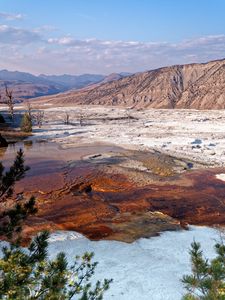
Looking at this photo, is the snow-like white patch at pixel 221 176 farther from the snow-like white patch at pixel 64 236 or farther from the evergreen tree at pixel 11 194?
the evergreen tree at pixel 11 194

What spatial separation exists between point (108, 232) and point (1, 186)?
985cm

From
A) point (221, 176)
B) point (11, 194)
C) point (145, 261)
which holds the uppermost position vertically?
point (11, 194)

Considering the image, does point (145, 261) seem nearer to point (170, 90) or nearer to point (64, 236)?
point (64, 236)

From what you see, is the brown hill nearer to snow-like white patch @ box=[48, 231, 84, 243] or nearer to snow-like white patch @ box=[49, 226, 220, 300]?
snow-like white patch @ box=[49, 226, 220, 300]

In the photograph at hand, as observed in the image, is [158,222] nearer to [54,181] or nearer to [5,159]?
[54,181]

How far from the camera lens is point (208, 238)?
16.2 m

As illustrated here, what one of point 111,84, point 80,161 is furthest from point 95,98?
point 80,161

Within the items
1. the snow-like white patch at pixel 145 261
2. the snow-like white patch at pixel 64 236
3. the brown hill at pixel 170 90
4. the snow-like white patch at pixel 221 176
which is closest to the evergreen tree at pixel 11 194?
the snow-like white patch at pixel 145 261

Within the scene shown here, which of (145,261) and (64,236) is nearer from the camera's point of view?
(145,261)

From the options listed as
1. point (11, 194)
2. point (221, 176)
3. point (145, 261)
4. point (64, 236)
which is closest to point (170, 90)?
point (221, 176)

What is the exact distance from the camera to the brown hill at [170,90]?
115562 millimetres

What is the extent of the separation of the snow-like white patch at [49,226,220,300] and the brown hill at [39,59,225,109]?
Answer: 96528 mm

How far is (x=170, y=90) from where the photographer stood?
130375 mm

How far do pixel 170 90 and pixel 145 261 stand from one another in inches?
4774
